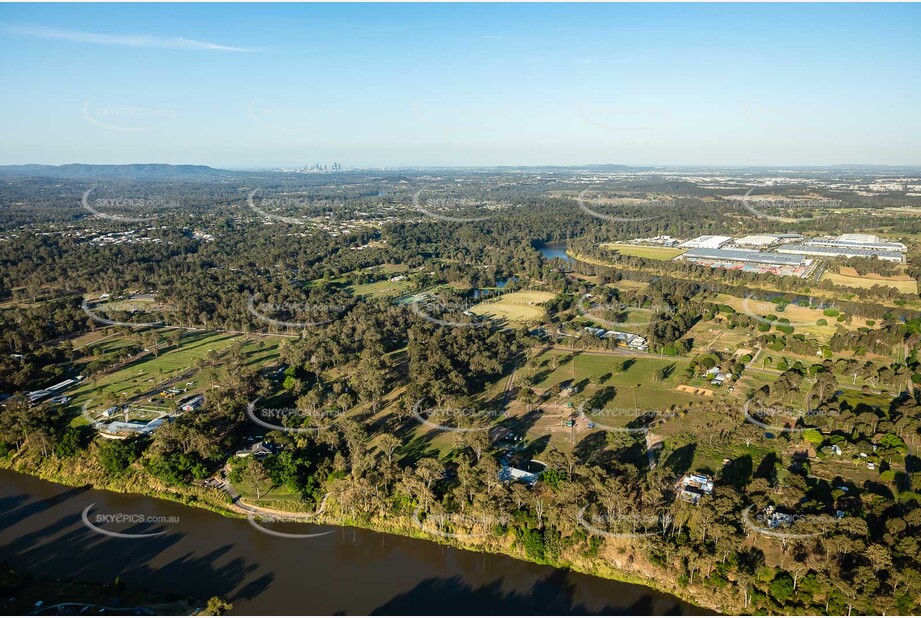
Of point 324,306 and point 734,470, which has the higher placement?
point 324,306

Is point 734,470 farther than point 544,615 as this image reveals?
Yes

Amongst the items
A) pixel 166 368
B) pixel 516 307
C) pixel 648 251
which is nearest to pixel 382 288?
pixel 516 307

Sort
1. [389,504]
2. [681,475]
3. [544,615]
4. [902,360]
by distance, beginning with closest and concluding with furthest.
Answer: [544,615], [389,504], [681,475], [902,360]

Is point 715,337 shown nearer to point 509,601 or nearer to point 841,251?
point 509,601

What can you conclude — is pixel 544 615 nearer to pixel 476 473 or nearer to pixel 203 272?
pixel 476 473

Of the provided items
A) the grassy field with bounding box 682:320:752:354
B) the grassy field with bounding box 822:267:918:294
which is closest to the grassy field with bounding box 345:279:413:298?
the grassy field with bounding box 682:320:752:354

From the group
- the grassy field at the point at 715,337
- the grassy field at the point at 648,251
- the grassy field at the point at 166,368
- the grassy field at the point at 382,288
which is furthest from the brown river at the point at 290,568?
the grassy field at the point at 648,251

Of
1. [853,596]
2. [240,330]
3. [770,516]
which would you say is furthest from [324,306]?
[853,596]
